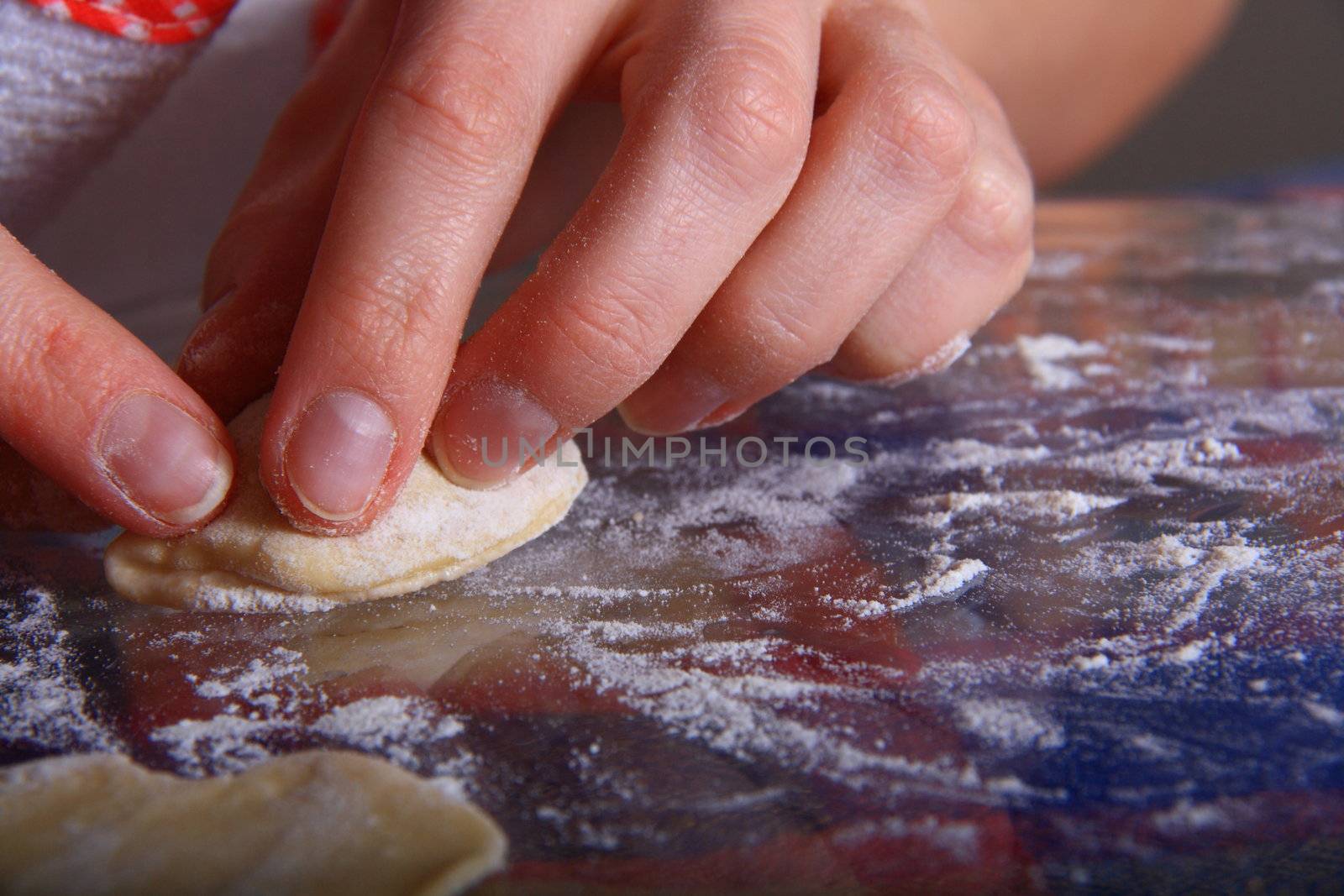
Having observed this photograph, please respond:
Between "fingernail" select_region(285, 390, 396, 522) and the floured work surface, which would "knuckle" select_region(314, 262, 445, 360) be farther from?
the floured work surface

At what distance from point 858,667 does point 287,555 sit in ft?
1.48

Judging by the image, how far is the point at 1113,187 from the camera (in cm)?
283

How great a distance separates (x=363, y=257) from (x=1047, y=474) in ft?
2.27

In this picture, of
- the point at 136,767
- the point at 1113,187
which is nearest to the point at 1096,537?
the point at 136,767

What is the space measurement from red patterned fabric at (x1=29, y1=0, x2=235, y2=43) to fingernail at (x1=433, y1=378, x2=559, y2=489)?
64cm

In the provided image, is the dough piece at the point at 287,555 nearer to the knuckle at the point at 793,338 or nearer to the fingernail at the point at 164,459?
the fingernail at the point at 164,459

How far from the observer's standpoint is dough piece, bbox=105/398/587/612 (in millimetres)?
782

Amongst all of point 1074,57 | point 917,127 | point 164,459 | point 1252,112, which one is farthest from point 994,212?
point 1252,112

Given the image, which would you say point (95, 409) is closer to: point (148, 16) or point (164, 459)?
point (164, 459)

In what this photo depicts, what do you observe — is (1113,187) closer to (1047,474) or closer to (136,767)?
(1047,474)

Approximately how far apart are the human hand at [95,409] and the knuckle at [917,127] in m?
0.62

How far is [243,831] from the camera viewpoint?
0.55 meters

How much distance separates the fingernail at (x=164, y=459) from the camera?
73 cm

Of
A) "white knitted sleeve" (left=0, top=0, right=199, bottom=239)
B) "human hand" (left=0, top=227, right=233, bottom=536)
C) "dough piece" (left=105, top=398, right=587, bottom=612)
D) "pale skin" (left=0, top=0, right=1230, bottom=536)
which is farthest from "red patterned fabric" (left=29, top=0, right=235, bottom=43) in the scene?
"dough piece" (left=105, top=398, right=587, bottom=612)
